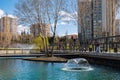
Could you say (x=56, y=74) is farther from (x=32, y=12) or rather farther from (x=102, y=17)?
(x=102, y=17)

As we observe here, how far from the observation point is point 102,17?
60938mm

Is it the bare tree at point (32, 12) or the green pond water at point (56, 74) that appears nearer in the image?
the green pond water at point (56, 74)

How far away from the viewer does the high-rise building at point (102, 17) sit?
48.8m

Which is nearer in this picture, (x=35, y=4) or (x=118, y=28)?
(x=35, y=4)

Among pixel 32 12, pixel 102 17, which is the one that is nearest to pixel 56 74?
pixel 32 12

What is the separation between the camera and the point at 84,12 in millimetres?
51156

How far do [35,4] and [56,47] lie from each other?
2680 centimetres

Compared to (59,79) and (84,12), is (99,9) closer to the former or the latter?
(84,12)

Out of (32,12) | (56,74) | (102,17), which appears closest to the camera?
(56,74)

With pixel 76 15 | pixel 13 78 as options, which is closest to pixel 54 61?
pixel 76 15

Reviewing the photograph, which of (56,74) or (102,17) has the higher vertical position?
(102,17)

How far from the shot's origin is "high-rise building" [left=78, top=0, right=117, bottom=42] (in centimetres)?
4884

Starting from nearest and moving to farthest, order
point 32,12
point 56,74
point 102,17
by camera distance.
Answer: point 56,74 → point 32,12 → point 102,17

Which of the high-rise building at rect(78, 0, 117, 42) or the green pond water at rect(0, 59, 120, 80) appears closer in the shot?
the green pond water at rect(0, 59, 120, 80)
